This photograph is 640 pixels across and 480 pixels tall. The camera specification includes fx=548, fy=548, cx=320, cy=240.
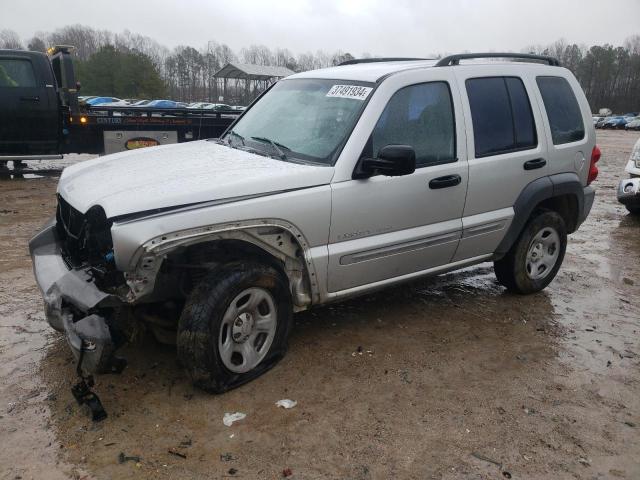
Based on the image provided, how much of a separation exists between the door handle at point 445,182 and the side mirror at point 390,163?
0.45 meters

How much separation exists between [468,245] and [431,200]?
65cm

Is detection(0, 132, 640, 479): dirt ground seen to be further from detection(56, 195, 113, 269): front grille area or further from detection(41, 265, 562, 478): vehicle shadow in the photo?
detection(56, 195, 113, 269): front grille area

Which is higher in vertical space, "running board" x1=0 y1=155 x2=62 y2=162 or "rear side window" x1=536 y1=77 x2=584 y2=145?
"rear side window" x1=536 y1=77 x2=584 y2=145

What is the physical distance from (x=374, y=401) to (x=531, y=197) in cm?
233

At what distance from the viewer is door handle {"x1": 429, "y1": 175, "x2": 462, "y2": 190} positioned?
3932mm

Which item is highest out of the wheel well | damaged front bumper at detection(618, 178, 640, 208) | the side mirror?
the side mirror

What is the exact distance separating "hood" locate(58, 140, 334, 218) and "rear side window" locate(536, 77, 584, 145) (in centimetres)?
240

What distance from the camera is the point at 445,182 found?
3.99 meters

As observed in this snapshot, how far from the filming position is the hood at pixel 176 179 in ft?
9.73

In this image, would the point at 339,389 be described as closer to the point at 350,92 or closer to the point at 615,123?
the point at 350,92

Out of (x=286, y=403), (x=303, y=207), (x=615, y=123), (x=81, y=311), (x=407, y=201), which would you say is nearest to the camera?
(x=81, y=311)

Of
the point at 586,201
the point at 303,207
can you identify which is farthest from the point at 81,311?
the point at 586,201

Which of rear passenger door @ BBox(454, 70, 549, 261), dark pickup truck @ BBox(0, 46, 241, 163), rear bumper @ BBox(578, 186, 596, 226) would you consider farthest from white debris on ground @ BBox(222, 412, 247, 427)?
dark pickup truck @ BBox(0, 46, 241, 163)

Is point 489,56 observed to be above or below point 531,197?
above
